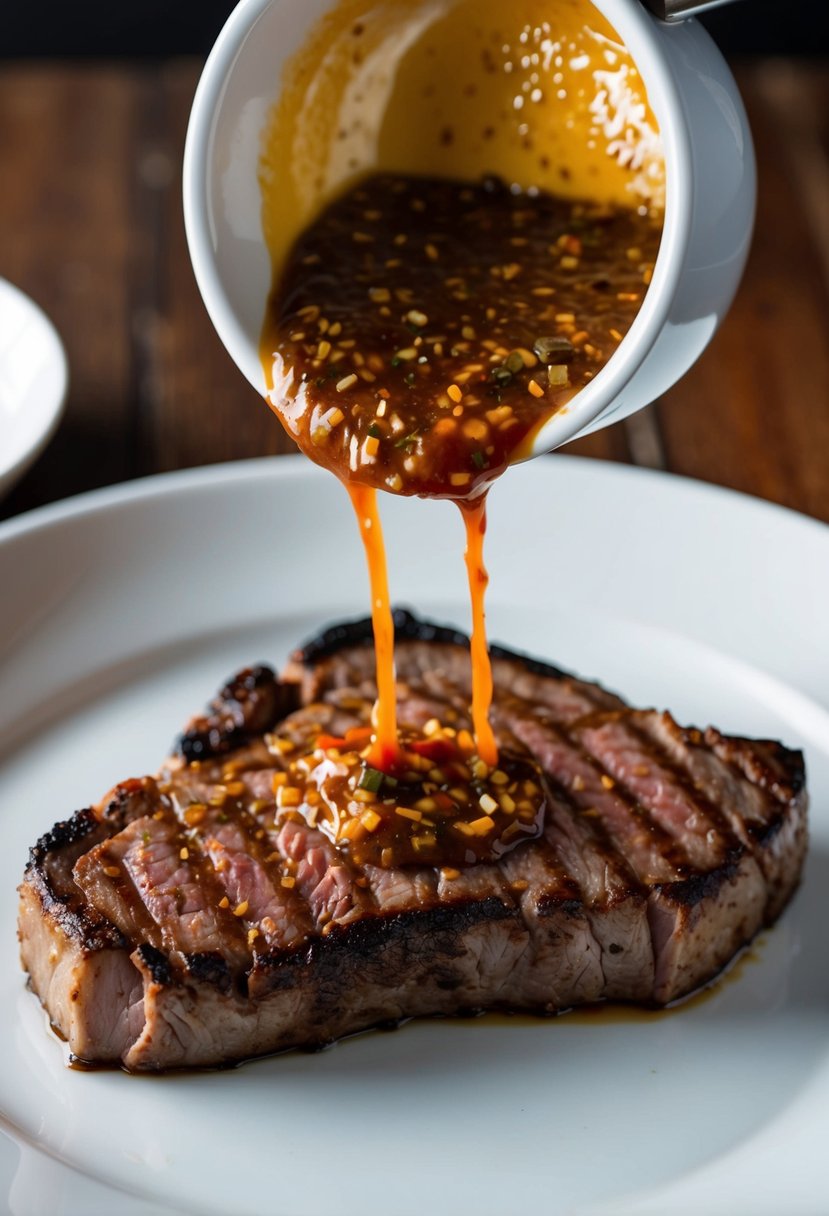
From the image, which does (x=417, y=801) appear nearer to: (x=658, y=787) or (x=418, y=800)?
(x=418, y=800)

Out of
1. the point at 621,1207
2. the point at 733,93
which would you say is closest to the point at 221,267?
the point at 733,93

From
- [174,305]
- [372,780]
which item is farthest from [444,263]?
[174,305]

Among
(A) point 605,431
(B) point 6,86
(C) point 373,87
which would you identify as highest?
(C) point 373,87

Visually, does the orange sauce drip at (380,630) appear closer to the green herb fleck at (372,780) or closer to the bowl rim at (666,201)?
the green herb fleck at (372,780)

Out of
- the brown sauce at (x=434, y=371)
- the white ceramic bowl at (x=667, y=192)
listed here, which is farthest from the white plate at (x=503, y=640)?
the white ceramic bowl at (x=667, y=192)

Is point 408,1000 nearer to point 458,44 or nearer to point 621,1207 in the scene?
point 621,1207

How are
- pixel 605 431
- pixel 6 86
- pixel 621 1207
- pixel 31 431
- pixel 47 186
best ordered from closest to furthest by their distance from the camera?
pixel 621 1207 → pixel 31 431 → pixel 605 431 → pixel 47 186 → pixel 6 86

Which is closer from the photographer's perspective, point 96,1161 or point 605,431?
point 96,1161
